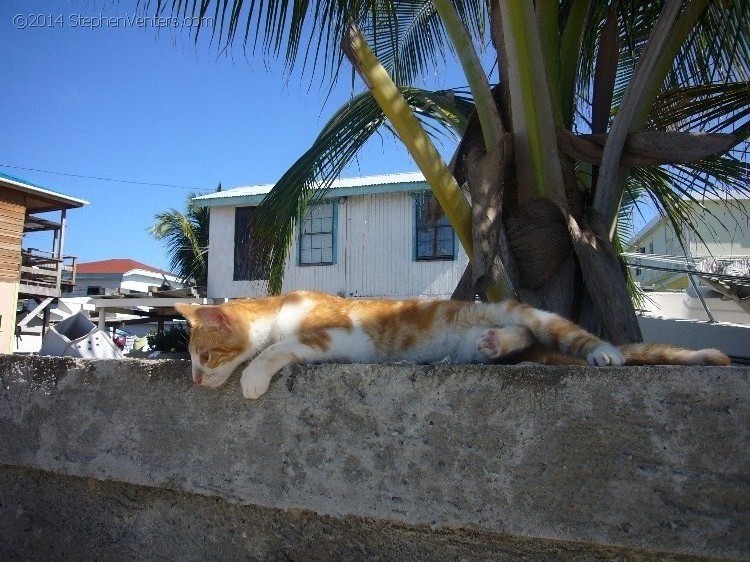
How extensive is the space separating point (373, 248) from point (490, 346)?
1149 centimetres

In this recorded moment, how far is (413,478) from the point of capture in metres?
1.72

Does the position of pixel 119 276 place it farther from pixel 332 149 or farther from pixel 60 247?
pixel 332 149

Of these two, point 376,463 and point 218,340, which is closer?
point 376,463

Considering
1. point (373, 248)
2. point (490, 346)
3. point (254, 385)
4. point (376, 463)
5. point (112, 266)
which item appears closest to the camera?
point (376, 463)

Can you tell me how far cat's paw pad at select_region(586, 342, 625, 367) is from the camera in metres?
2.00

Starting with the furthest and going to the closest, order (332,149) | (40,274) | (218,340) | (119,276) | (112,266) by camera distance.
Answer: (112,266) → (119,276) → (40,274) → (332,149) → (218,340)

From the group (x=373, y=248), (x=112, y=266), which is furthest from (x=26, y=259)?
(x=112, y=266)

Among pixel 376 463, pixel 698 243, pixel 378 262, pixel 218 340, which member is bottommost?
pixel 376 463

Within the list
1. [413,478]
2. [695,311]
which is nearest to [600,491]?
[413,478]

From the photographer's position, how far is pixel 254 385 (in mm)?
1938

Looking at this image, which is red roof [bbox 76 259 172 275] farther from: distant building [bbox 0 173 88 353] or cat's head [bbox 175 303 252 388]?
cat's head [bbox 175 303 252 388]

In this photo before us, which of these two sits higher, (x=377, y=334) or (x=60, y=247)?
(x=60, y=247)

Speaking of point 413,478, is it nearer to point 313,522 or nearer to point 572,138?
point 313,522

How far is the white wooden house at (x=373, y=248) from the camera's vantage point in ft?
43.9
